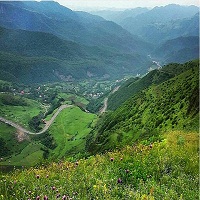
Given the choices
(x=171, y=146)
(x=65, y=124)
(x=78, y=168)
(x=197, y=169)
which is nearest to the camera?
(x=197, y=169)

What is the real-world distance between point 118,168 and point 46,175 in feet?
8.30

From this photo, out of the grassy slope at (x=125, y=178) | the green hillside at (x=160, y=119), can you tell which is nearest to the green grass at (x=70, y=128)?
the green hillside at (x=160, y=119)

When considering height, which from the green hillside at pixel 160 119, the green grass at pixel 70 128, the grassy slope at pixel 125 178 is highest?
the grassy slope at pixel 125 178

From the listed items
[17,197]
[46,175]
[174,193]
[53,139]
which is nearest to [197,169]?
[174,193]

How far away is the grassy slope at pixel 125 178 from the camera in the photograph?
9266 millimetres

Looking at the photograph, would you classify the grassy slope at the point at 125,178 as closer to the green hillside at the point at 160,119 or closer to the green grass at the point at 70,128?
the green hillside at the point at 160,119

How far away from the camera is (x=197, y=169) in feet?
35.6

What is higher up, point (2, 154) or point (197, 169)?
point (197, 169)

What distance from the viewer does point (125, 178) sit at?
1089 centimetres

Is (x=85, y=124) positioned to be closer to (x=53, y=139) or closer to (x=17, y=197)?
(x=53, y=139)

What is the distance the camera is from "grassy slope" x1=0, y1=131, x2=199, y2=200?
30.4 feet

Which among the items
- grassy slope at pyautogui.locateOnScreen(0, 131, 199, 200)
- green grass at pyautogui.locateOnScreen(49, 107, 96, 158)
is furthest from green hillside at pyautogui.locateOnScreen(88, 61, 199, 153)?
green grass at pyautogui.locateOnScreen(49, 107, 96, 158)

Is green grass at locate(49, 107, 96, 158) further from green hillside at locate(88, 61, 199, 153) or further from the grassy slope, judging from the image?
the grassy slope

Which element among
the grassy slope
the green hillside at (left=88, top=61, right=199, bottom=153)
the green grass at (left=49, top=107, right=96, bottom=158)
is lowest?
the green grass at (left=49, top=107, right=96, bottom=158)
